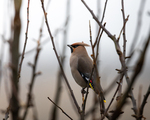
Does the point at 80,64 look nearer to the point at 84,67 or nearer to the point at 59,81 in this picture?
the point at 84,67

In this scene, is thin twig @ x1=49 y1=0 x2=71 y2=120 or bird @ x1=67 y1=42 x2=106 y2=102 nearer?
thin twig @ x1=49 y1=0 x2=71 y2=120

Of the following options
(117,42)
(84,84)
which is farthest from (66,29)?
(84,84)

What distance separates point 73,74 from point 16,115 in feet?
10.7

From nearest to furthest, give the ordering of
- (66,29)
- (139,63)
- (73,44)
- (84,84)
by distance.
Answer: (139,63) → (66,29) → (84,84) → (73,44)

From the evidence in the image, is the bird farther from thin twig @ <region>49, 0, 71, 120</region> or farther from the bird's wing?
thin twig @ <region>49, 0, 71, 120</region>

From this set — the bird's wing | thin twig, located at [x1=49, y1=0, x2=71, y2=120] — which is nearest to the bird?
the bird's wing

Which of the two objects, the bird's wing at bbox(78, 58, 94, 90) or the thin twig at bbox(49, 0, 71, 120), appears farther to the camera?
the bird's wing at bbox(78, 58, 94, 90)

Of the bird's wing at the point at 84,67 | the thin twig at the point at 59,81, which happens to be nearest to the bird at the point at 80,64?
the bird's wing at the point at 84,67

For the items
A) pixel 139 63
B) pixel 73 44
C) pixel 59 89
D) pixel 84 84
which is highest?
pixel 139 63

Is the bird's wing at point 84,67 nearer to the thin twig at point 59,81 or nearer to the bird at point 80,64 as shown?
the bird at point 80,64

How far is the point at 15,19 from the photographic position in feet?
2.24

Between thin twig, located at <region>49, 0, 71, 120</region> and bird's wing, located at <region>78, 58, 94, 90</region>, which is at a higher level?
thin twig, located at <region>49, 0, 71, 120</region>

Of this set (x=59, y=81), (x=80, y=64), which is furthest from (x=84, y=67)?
(x=59, y=81)

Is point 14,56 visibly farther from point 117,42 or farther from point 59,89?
point 117,42
